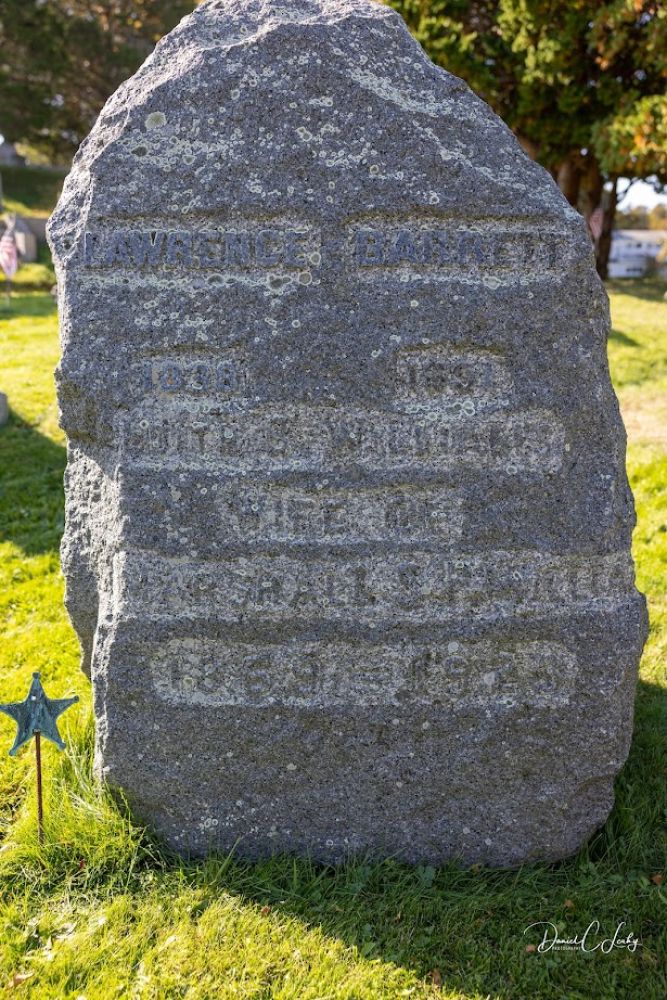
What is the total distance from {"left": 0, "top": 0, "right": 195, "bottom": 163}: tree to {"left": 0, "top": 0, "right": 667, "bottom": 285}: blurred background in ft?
0.11

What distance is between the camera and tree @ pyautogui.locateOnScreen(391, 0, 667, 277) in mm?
10188

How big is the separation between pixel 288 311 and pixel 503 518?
0.86m

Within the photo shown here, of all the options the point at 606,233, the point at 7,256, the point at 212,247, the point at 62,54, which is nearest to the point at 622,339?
the point at 606,233

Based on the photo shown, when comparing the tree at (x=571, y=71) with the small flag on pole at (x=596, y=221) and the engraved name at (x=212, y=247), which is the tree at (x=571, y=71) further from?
the engraved name at (x=212, y=247)

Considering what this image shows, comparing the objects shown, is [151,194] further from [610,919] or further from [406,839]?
[610,919]

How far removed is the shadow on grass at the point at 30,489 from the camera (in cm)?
478

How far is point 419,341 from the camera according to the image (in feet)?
7.54

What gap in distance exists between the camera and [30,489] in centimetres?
531

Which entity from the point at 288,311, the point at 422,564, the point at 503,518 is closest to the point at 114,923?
the point at 422,564

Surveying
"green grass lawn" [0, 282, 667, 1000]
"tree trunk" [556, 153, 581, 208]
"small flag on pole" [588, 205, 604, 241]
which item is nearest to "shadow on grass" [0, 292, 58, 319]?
"tree trunk" [556, 153, 581, 208]

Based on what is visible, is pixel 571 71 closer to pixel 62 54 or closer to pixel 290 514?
pixel 290 514

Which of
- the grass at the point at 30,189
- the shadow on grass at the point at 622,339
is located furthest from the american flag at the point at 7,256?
the grass at the point at 30,189

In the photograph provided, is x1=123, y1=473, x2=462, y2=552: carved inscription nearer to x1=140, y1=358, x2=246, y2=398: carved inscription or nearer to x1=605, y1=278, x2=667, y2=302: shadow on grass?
x1=140, y1=358, x2=246, y2=398: carved inscription

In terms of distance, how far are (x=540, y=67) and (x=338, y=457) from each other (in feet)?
39.0
